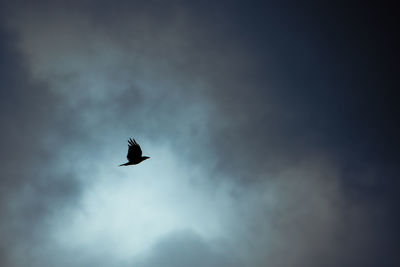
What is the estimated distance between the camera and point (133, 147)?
5009 cm
